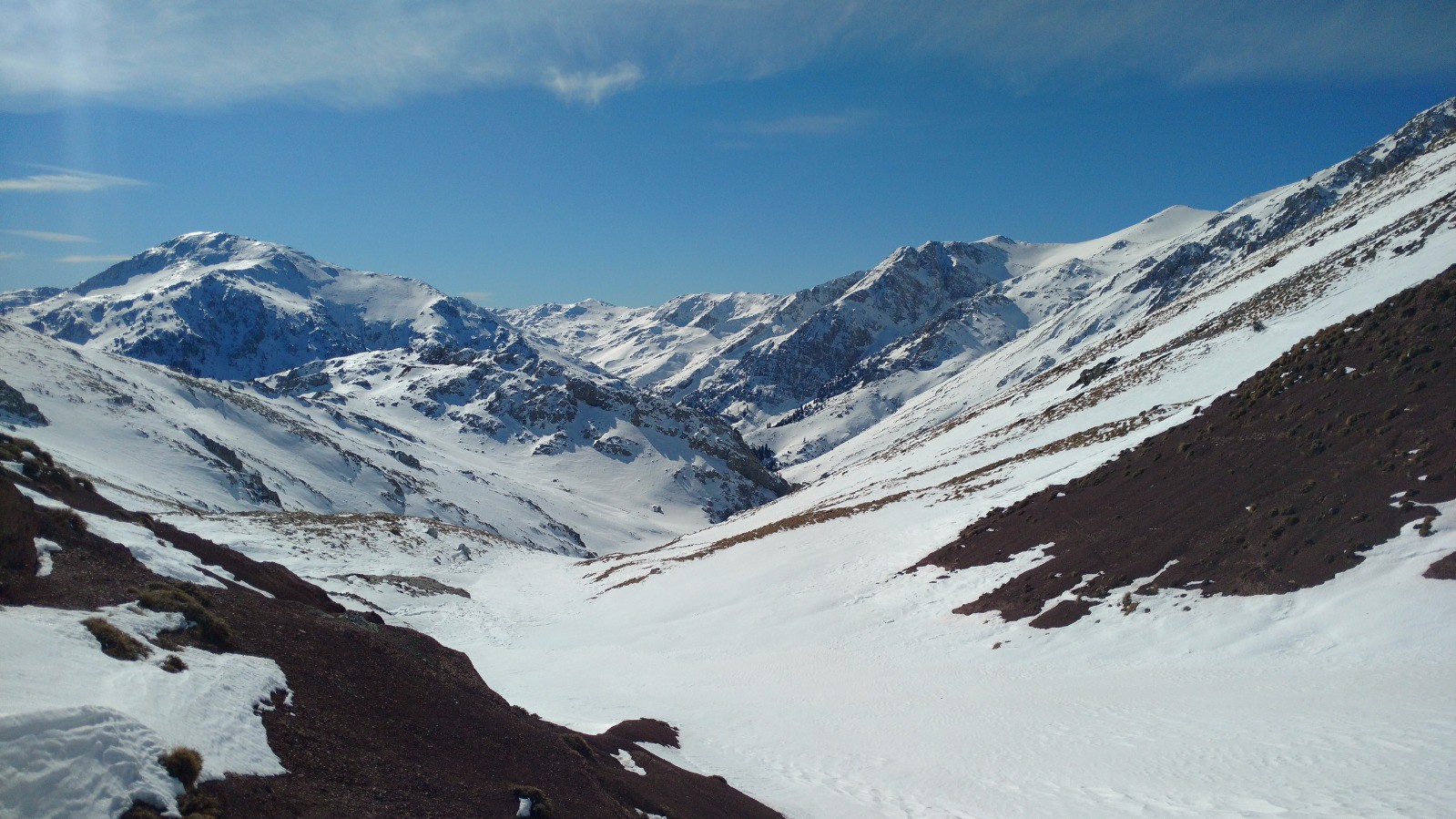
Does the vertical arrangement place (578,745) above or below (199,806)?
below

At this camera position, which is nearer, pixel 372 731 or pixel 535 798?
pixel 535 798

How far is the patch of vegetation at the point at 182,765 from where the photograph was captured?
312 inches

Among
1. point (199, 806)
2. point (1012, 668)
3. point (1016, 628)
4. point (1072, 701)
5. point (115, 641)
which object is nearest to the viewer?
point (199, 806)

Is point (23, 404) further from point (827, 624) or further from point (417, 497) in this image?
point (827, 624)

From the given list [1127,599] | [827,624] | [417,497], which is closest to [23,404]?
[417,497]

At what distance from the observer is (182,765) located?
7977mm

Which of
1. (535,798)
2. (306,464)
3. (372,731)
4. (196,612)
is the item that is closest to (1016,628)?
(535,798)

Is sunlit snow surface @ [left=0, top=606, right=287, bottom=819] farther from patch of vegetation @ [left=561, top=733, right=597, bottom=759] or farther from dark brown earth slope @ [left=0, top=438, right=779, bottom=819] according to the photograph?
patch of vegetation @ [left=561, top=733, right=597, bottom=759]

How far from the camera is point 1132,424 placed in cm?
4009

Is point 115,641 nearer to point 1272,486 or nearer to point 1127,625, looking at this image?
point 1127,625

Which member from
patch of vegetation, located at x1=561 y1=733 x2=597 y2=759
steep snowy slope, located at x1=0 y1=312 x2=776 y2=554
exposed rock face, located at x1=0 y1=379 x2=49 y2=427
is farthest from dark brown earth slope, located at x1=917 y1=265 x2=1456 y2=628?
exposed rock face, located at x1=0 y1=379 x2=49 y2=427

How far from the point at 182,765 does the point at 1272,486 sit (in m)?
28.8

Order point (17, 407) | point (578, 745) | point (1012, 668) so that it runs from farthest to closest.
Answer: point (17, 407)
point (1012, 668)
point (578, 745)

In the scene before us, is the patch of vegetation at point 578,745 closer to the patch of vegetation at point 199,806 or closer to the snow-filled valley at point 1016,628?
the snow-filled valley at point 1016,628
